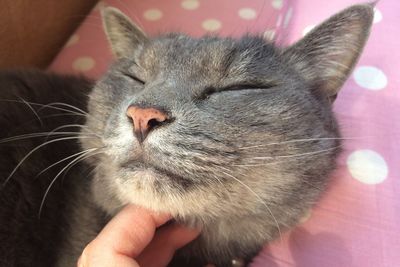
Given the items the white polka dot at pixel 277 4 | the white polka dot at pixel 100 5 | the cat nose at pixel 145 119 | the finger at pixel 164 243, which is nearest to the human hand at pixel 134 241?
the finger at pixel 164 243

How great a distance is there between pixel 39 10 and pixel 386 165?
1.30 metres

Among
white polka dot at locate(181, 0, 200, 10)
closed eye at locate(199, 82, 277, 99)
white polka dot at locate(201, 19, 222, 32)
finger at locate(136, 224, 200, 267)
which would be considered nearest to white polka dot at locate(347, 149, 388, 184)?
closed eye at locate(199, 82, 277, 99)

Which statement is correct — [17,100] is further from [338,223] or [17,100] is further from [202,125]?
[338,223]

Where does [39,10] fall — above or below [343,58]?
below

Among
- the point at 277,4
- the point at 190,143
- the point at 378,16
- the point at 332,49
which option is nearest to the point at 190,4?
the point at 277,4

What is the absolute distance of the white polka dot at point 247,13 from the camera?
66.1 inches

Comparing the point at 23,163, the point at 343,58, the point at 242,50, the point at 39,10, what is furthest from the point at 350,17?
the point at 39,10

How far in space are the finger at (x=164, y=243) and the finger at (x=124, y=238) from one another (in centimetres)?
8

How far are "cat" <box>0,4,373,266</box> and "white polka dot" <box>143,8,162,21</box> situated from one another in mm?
504

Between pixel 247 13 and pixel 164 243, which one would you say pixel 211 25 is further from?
pixel 164 243

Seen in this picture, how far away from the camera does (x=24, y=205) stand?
1126mm

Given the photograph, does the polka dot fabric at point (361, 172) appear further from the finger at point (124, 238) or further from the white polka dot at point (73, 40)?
the white polka dot at point (73, 40)

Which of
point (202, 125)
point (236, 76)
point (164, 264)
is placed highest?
point (236, 76)

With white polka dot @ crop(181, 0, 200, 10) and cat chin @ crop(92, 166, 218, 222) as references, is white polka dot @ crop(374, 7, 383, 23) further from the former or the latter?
cat chin @ crop(92, 166, 218, 222)
